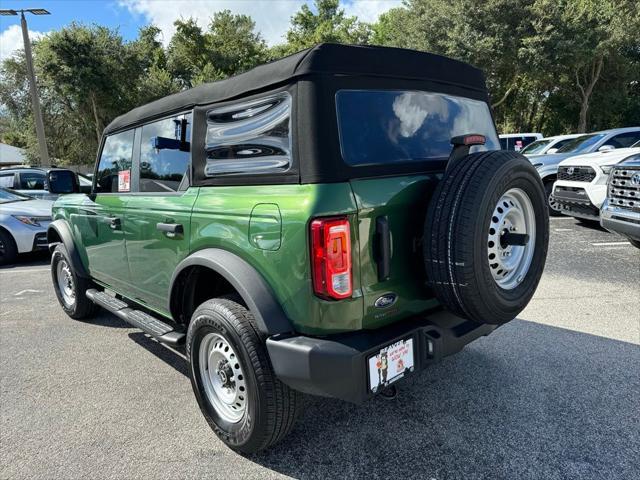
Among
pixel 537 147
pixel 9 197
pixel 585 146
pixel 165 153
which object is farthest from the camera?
pixel 537 147

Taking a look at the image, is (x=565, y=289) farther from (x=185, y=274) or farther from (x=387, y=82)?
(x=185, y=274)

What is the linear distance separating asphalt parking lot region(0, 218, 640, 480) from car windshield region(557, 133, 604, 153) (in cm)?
641

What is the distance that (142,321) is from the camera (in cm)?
316

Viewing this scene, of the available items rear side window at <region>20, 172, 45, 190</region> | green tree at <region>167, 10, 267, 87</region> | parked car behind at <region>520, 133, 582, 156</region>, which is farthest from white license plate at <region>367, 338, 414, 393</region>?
green tree at <region>167, 10, 267, 87</region>

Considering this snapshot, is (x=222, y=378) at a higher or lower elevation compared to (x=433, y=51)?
lower

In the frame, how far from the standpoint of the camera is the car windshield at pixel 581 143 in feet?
30.3

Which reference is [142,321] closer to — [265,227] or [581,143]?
[265,227]

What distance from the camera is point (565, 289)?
4953mm

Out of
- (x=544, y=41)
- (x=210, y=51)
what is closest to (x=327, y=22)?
(x=210, y=51)

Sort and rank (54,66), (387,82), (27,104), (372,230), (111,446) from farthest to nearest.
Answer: (27,104) < (54,66) < (111,446) < (387,82) < (372,230)

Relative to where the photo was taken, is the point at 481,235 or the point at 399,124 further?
the point at 399,124

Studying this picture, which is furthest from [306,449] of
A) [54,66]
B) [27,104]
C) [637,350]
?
[27,104]

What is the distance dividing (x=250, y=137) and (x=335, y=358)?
122cm

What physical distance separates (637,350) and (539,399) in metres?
1.20
